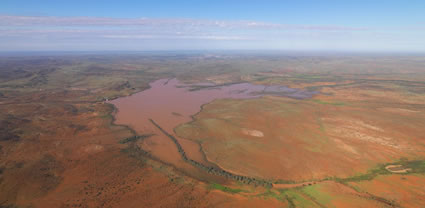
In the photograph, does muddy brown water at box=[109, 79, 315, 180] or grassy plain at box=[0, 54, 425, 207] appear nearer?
grassy plain at box=[0, 54, 425, 207]

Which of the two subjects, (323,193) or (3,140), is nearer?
(323,193)

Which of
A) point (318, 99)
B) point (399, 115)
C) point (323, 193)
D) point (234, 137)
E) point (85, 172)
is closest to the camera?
point (323, 193)

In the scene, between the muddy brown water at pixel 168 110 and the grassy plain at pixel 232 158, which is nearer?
the grassy plain at pixel 232 158

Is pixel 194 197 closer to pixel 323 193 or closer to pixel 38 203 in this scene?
pixel 323 193

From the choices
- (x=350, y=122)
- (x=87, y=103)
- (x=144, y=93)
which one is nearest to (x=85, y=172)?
(x=87, y=103)

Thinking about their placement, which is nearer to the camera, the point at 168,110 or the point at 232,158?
the point at 232,158

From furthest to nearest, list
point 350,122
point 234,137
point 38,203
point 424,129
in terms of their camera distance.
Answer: point 350,122, point 424,129, point 234,137, point 38,203

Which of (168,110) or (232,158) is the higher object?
(168,110)

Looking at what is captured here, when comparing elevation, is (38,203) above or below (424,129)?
below
